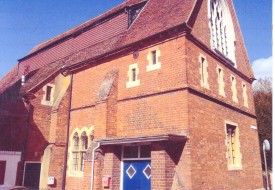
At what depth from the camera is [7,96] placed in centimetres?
1586

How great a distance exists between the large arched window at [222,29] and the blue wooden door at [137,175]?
7.20 metres

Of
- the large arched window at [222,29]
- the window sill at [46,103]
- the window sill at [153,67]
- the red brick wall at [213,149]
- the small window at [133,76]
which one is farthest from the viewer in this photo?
the window sill at [46,103]

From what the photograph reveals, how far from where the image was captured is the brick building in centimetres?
1099

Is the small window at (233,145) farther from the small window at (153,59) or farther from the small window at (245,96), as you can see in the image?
the small window at (153,59)

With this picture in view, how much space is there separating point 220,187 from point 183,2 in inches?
358

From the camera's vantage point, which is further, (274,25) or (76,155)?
(76,155)

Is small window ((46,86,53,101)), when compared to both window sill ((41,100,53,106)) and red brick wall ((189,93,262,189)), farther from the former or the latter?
red brick wall ((189,93,262,189))

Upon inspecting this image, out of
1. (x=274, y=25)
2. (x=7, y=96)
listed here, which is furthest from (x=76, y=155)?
(x=274, y=25)

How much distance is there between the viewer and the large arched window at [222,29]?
48.4 ft

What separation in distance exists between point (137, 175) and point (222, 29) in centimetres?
1001

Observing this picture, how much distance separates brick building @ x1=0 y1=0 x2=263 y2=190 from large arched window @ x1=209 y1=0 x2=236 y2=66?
7cm

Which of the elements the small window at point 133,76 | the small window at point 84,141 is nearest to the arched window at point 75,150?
the small window at point 84,141

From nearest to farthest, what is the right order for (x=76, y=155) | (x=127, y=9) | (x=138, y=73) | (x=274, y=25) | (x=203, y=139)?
(x=274, y=25)
(x=203, y=139)
(x=138, y=73)
(x=76, y=155)
(x=127, y=9)

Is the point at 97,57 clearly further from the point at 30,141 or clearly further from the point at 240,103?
the point at 240,103
